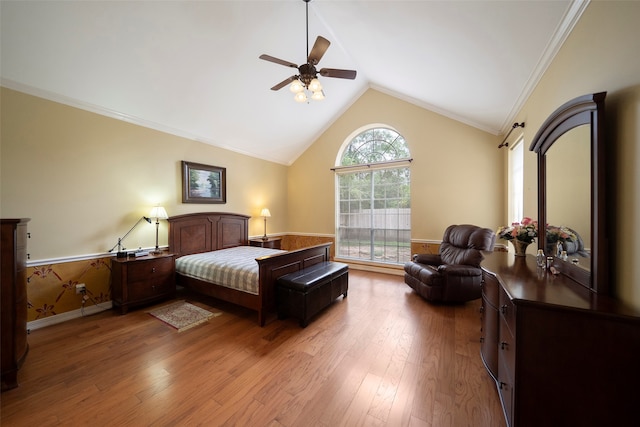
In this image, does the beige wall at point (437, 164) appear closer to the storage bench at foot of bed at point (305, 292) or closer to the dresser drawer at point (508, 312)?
the storage bench at foot of bed at point (305, 292)

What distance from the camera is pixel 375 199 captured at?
504 cm

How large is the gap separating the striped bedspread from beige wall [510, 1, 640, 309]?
283cm

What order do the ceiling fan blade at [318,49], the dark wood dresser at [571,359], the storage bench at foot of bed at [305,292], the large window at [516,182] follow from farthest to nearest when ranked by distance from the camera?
the large window at [516,182]
the storage bench at foot of bed at [305,292]
the ceiling fan blade at [318,49]
the dark wood dresser at [571,359]

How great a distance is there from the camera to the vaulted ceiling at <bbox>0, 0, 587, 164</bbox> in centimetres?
209

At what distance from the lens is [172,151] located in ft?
12.4

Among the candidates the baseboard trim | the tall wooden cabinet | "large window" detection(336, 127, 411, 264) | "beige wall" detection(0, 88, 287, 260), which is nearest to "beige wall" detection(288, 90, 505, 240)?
"large window" detection(336, 127, 411, 264)

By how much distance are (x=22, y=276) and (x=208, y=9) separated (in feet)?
10.3

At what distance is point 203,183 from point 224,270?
203 cm

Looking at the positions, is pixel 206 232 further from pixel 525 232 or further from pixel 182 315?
pixel 525 232

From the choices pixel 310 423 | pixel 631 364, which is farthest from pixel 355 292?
pixel 631 364

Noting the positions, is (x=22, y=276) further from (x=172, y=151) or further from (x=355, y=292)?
(x=355, y=292)

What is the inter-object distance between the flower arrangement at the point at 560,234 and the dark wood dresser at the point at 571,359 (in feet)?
1.39

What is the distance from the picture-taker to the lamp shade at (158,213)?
10.9 feet

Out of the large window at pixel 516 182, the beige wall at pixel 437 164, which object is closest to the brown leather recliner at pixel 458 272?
the large window at pixel 516 182
